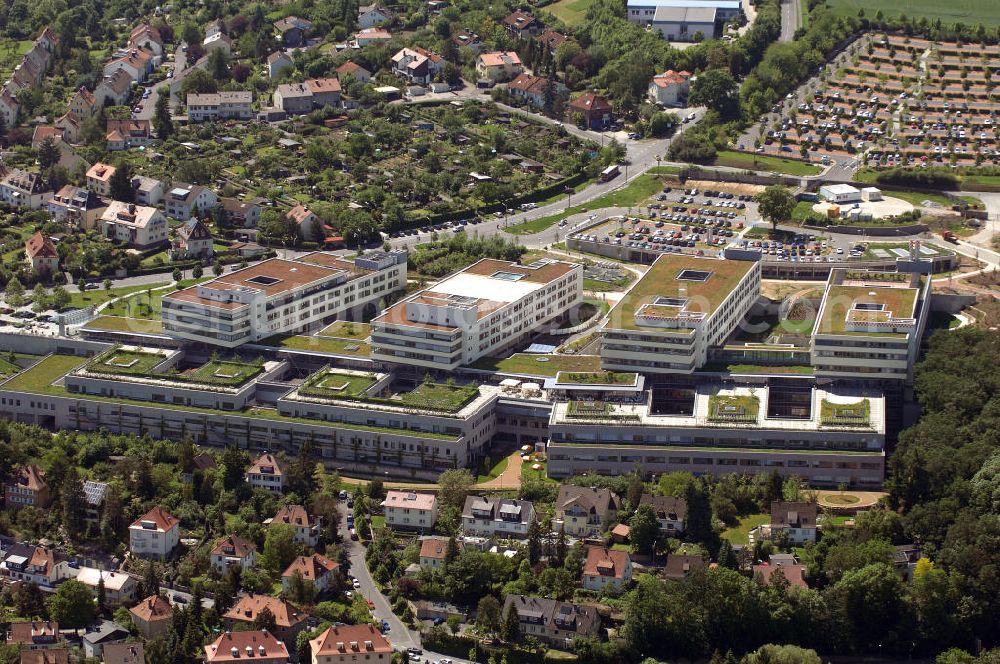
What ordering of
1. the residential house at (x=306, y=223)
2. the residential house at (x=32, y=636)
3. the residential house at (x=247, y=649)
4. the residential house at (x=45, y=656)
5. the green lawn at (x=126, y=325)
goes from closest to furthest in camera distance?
the residential house at (x=45, y=656)
the residential house at (x=247, y=649)
the residential house at (x=32, y=636)
the green lawn at (x=126, y=325)
the residential house at (x=306, y=223)

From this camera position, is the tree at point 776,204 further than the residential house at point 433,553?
Yes

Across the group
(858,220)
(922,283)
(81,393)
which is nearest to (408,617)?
(81,393)

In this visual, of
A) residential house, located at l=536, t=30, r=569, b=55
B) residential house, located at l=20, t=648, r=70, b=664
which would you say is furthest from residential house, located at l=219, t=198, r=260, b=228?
residential house, located at l=20, t=648, r=70, b=664

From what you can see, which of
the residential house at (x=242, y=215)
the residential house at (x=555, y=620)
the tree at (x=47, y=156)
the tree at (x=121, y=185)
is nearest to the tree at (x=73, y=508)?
the residential house at (x=555, y=620)

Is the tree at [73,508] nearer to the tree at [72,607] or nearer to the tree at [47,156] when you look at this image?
the tree at [72,607]

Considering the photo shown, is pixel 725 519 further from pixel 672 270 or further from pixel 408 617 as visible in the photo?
pixel 672 270

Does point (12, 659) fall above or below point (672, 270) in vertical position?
below
